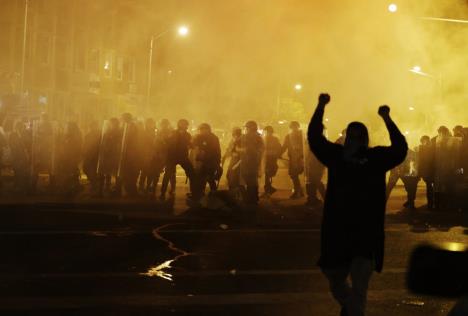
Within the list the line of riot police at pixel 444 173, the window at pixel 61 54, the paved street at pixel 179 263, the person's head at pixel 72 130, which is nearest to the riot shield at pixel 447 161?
the line of riot police at pixel 444 173

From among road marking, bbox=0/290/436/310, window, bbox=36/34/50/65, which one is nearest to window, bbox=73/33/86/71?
window, bbox=36/34/50/65

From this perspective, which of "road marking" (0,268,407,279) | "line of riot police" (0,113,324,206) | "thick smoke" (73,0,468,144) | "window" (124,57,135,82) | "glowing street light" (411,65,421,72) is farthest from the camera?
"window" (124,57,135,82)

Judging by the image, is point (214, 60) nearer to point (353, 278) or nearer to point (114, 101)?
point (353, 278)

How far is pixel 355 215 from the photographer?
4078 mm

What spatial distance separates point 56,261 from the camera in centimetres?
650

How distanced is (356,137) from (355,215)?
0.42m

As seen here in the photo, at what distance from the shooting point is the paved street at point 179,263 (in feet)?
16.8

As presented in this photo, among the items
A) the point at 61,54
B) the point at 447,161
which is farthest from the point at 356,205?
the point at 61,54

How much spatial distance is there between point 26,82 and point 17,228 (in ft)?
76.4

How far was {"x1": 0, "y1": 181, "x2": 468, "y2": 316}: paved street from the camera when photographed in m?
5.11

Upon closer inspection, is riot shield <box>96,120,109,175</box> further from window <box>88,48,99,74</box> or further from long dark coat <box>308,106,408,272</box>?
window <box>88,48,99,74</box>

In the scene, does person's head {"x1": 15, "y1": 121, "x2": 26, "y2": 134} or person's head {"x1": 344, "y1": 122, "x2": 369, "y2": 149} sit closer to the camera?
person's head {"x1": 344, "y1": 122, "x2": 369, "y2": 149}

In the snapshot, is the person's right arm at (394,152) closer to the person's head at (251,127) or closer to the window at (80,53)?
the person's head at (251,127)

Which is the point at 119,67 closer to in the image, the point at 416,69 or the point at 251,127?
the point at 416,69
